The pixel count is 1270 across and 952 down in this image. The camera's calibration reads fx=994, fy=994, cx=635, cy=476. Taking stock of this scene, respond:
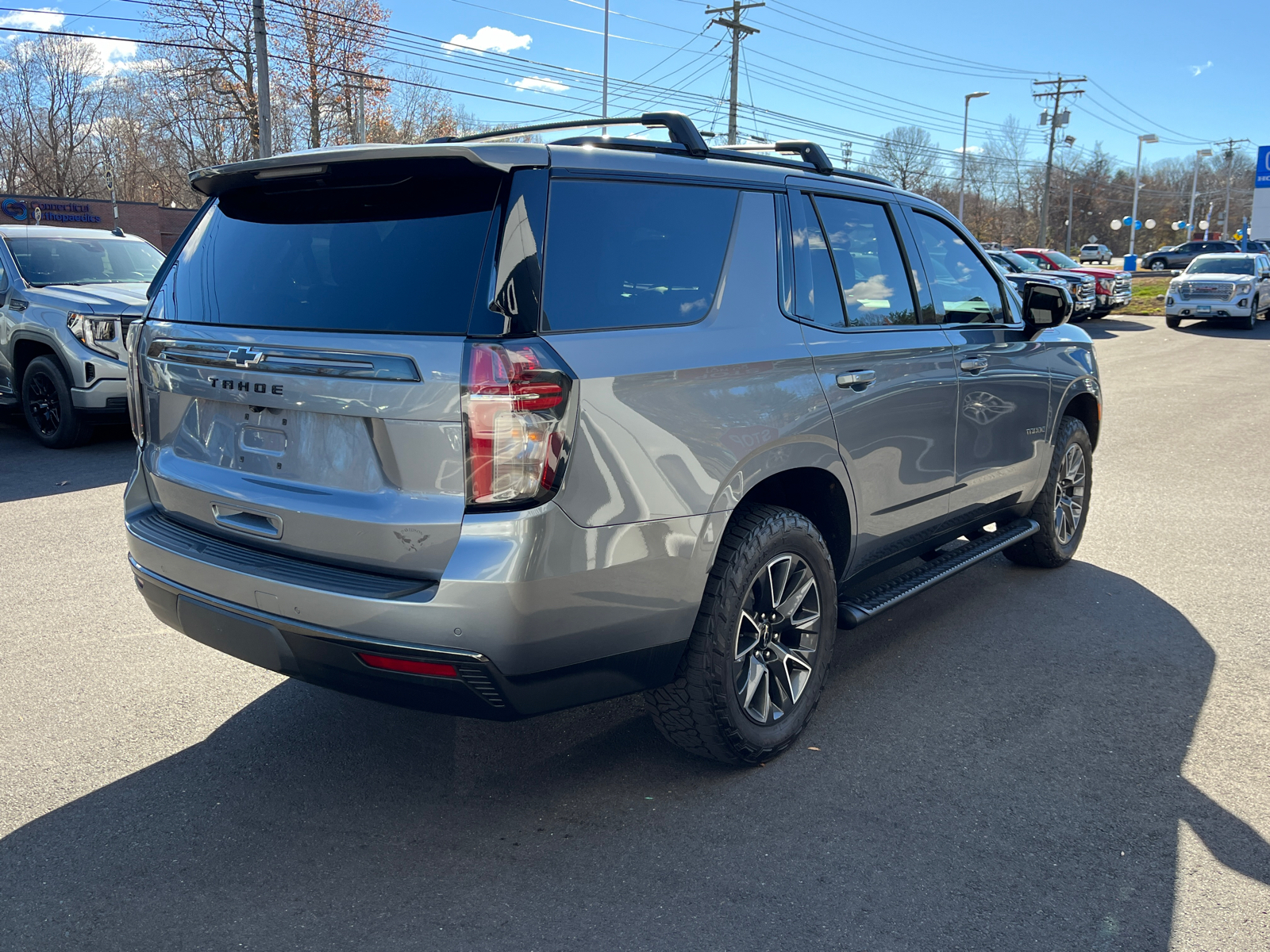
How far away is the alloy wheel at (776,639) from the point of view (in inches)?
128

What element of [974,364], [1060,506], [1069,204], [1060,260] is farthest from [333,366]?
[1069,204]

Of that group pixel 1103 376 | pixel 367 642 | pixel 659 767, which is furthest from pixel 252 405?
pixel 1103 376

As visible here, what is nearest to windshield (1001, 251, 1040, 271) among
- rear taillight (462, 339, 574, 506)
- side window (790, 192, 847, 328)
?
side window (790, 192, 847, 328)

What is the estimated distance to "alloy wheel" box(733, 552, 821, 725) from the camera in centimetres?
325

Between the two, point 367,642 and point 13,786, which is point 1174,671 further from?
point 13,786

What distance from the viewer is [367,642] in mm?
2588

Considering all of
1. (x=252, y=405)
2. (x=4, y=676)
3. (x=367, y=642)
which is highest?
(x=252, y=405)

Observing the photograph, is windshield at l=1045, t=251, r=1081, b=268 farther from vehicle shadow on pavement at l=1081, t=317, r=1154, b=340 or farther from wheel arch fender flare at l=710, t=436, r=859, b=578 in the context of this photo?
wheel arch fender flare at l=710, t=436, r=859, b=578

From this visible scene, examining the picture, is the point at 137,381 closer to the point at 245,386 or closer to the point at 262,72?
the point at 245,386

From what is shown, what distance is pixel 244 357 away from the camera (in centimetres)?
284

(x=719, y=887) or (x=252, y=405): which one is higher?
(x=252, y=405)

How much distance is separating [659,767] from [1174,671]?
7.65 feet

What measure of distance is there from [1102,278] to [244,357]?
2517 cm

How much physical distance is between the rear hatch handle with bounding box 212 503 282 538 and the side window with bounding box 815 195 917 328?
2149 mm
